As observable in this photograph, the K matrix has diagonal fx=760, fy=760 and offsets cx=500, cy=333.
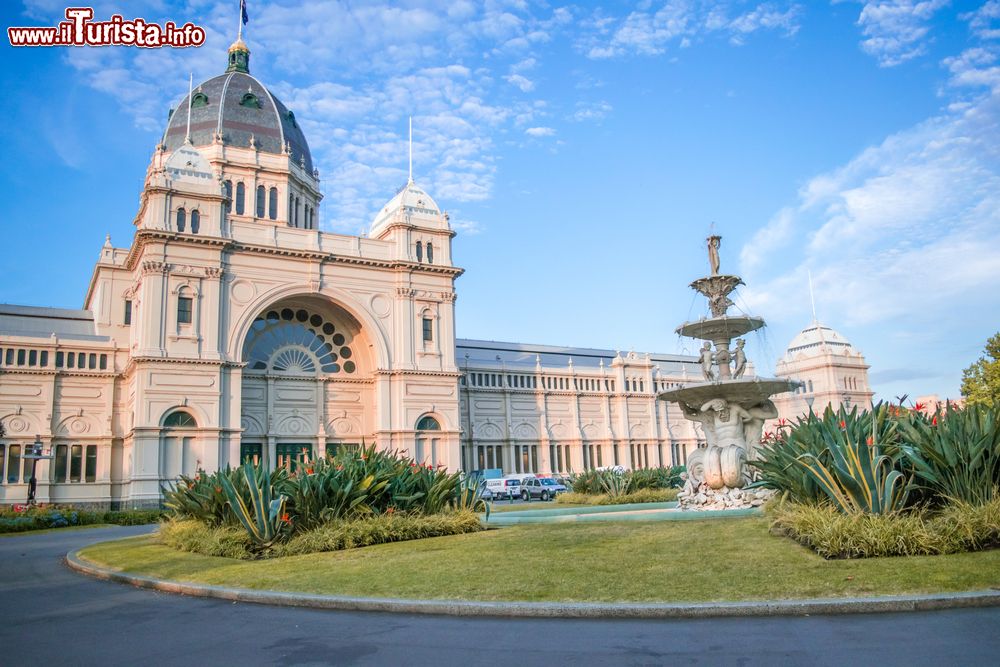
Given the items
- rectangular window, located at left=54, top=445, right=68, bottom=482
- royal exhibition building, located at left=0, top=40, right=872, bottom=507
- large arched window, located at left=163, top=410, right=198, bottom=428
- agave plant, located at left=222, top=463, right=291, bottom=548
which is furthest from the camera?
rectangular window, located at left=54, top=445, right=68, bottom=482

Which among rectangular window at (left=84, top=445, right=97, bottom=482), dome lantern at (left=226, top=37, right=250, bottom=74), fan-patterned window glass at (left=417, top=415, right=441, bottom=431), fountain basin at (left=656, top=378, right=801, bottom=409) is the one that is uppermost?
dome lantern at (left=226, top=37, right=250, bottom=74)

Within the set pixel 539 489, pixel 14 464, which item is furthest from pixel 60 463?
pixel 539 489

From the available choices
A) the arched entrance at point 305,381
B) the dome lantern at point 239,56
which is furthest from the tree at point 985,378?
the dome lantern at point 239,56

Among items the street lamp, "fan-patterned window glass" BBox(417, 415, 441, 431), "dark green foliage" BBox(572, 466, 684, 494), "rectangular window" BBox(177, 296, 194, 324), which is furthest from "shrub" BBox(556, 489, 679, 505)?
the street lamp

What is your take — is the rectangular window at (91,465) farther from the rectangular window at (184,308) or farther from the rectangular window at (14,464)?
the rectangular window at (184,308)

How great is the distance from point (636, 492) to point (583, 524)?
10291 mm

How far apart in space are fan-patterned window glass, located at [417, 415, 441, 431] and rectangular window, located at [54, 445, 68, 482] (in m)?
18.9

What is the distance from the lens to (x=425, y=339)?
152 ft

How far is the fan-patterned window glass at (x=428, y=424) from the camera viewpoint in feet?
147

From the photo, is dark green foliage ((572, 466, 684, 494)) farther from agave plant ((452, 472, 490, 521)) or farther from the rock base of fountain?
agave plant ((452, 472, 490, 521))

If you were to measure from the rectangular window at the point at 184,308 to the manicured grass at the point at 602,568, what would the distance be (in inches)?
1016

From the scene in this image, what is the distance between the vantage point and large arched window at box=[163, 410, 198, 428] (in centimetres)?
3781

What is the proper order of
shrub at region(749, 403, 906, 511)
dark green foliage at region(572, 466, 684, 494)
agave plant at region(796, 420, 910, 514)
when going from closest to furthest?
agave plant at region(796, 420, 910, 514) < shrub at region(749, 403, 906, 511) < dark green foliage at region(572, 466, 684, 494)

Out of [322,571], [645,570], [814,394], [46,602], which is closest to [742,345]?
[645,570]
